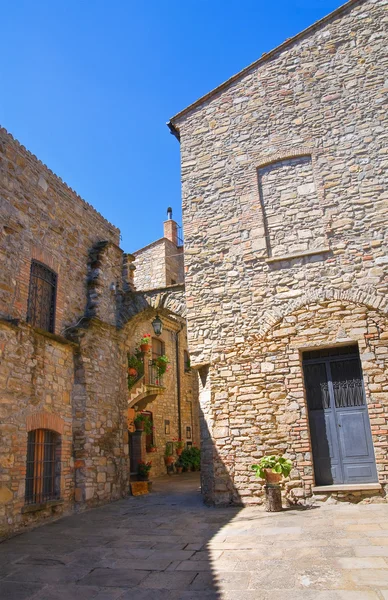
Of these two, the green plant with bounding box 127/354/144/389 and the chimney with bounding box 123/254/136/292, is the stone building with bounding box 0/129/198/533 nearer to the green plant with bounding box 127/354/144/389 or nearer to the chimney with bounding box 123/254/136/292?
the chimney with bounding box 123/254/136/292

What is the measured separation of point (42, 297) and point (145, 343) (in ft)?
26.1

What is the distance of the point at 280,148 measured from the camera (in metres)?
9.36

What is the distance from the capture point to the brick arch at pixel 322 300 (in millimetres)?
7895

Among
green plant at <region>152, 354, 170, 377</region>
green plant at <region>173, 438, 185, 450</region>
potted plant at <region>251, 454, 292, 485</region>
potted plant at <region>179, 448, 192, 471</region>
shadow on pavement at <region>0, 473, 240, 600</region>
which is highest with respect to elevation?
green plant at <region>152, 354, 170, 377</region>

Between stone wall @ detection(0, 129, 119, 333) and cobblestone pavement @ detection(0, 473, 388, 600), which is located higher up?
stone wall @ detection(0, 129, 119, 333)

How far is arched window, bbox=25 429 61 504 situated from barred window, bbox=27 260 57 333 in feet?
6.70

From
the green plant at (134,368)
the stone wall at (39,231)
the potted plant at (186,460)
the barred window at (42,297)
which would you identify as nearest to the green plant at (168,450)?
the potted plant at (186,460)

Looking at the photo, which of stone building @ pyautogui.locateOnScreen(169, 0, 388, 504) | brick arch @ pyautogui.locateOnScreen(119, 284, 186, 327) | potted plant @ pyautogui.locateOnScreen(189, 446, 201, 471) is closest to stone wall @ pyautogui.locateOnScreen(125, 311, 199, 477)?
potted plant @ pyautogui.locateOnScreen(189, 446, 201, 471)

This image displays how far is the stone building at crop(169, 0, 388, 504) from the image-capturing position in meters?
7.84

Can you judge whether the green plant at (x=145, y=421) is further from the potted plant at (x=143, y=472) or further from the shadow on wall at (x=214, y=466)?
the shadow on wall at (x=214, y=466)

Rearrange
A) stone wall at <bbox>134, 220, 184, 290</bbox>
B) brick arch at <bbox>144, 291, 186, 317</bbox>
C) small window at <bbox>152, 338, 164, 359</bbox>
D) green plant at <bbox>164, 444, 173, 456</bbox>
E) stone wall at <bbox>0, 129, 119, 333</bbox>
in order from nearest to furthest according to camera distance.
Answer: stone wall at <bbox>0, 129, 119, 333</bbox> < brick arch at <bbox>144, 291, 186, 317</bbox> < green plant at <bbox>164, 444, 173, 456</bbox> < small window at <bbox>152, 338, 164, 359</bbox> < stone wall at <bbox>134, 220, 184, 290</bbox>

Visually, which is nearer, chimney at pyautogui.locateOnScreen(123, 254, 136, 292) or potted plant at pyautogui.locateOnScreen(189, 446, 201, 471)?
chimney at pyautogui.locateOnScreen(123, 254, 136, 292)

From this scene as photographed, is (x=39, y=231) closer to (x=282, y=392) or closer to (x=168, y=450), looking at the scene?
(x=282, y=392)

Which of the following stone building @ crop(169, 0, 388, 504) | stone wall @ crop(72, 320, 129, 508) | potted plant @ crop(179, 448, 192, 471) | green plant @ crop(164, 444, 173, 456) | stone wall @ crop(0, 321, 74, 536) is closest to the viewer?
stone wall @ crop(0, 321, 74, 536)
